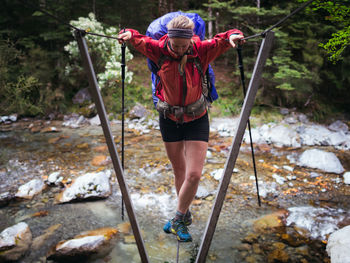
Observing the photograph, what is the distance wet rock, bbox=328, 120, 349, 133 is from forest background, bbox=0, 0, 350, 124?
19.0 inches

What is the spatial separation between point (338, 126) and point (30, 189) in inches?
342

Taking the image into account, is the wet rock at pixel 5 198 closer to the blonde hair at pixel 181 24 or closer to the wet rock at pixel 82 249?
the wet rock at pixel 82 249

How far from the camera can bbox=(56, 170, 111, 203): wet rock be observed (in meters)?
3.93

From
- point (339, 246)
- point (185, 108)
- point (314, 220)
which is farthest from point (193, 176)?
point (314, 220)

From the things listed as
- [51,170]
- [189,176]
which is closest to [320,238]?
[189,176]

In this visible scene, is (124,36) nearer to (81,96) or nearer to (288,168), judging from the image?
(288,168)

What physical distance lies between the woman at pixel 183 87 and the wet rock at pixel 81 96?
363 inches

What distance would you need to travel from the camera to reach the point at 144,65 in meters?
13.5

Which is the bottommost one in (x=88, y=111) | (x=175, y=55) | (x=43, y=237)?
(x=43, y=237)

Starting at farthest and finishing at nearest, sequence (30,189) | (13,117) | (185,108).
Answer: (13,117)
(30,189)
(185,108)

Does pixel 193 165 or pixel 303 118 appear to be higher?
pixel 193 165

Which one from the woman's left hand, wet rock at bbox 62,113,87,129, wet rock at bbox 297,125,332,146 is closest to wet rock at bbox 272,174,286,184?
wet rock at bbox 297,125,332,146

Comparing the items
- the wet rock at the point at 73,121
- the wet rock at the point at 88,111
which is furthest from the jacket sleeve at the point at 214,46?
the wet rock at the point at 88,111

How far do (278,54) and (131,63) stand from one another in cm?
805
